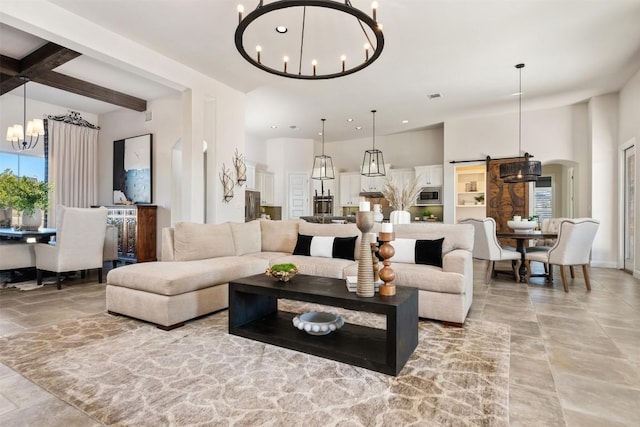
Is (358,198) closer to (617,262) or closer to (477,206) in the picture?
(477,206)

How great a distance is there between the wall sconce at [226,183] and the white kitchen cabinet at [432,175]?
4.86 m

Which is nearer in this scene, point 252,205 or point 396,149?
point 252,205

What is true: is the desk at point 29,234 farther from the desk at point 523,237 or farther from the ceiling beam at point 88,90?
the desk at point 523,237

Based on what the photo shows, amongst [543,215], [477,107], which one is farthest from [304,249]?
[543,215]

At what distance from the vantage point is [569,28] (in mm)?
3930

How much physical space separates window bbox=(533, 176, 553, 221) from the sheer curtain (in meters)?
11.8

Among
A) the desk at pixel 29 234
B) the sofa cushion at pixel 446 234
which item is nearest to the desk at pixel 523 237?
the sofa cushion at pixel 446 234

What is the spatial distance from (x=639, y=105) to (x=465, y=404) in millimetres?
6143

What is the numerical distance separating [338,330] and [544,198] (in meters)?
9.77

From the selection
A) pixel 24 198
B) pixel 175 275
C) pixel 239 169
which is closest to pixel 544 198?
pixel 239 169

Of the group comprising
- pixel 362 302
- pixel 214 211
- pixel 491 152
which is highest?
pixel 491 152

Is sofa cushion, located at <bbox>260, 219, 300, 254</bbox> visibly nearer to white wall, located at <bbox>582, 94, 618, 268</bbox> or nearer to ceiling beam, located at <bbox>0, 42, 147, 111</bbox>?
ceiling beam, located at <bbox>0, 42, 147, 111</bbox>

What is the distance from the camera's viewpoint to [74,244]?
431 cm

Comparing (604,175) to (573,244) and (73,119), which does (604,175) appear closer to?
(573,244)
